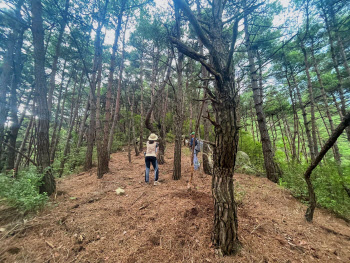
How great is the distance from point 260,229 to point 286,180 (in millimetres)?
3610

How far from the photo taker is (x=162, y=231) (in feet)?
7.96

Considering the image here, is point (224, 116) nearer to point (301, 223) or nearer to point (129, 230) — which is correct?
point (129, 230)

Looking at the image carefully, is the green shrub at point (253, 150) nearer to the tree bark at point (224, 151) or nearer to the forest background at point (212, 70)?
the forest background at point (212, 70)

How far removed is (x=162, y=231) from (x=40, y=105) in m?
5.01

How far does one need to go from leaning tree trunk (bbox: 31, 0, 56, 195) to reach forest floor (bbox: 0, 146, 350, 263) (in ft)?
2.54

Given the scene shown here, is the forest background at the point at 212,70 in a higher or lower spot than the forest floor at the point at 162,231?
higher

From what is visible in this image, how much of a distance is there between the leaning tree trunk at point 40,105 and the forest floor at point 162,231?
77cm

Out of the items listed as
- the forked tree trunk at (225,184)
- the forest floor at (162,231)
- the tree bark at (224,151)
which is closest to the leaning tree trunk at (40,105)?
the forest floor at (162,231)

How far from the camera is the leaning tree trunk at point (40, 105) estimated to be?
3.98 meters

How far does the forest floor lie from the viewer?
2000 mm

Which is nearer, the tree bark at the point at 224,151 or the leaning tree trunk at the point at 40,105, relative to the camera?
the tree bark at the point at 224,151

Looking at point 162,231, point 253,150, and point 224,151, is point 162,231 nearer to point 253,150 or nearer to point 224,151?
point 224,151

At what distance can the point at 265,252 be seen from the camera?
1.98m

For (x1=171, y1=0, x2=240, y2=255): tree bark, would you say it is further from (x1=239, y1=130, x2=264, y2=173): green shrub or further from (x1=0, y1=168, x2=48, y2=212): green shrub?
(x1=239, y1=130, x2=264, y2=173): green shrub
